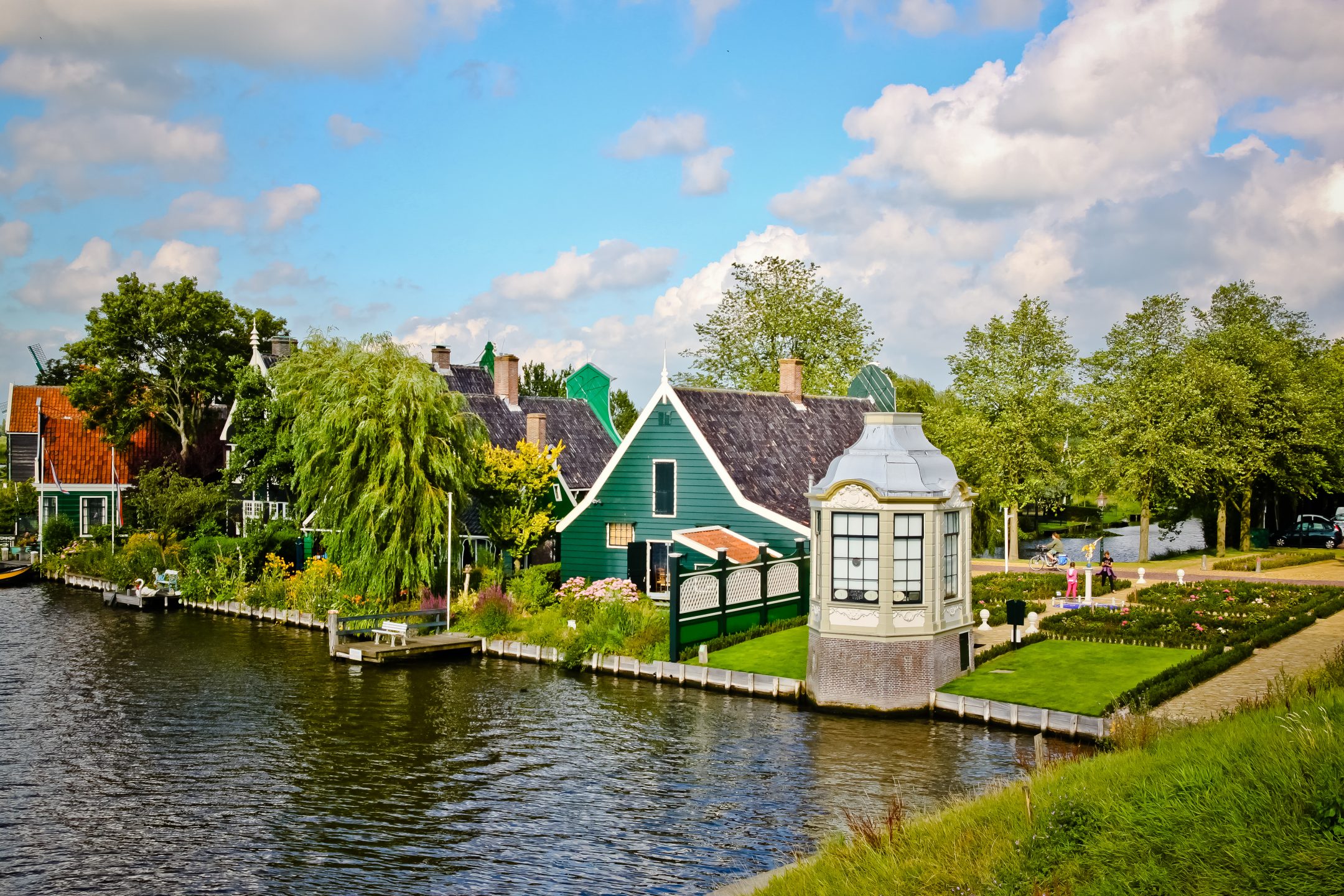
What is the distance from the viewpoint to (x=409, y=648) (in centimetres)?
3011

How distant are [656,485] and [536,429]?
380 inches

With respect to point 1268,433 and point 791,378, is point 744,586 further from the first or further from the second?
point 1268,433

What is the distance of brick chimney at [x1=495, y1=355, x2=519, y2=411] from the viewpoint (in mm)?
47750

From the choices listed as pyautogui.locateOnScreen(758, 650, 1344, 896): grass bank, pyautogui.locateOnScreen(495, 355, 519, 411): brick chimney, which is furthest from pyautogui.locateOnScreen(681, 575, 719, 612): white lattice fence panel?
pyautogui.locateOnScreen(495, 355, 519, 411): brick chimney

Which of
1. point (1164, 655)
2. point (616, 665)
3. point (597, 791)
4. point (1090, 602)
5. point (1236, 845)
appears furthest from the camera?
point (1090, 602)

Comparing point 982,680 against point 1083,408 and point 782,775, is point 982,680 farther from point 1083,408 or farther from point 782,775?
point 1083,408

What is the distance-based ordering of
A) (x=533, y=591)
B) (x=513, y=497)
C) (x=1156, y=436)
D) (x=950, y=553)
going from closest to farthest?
(x=950, y=553) < (x=533, y=591) < (x=513, y=497) < (x=1156, y=436)

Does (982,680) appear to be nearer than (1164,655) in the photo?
Yes

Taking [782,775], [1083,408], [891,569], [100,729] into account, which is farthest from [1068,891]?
[1083,408]

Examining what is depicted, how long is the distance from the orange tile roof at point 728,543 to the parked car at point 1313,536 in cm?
3775

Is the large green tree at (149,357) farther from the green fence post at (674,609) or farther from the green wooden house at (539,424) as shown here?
the green fence post at (674,609)

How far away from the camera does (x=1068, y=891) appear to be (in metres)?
10.1

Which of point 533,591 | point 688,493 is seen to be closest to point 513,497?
point 533,591

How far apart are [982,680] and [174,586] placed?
33.1 metres
